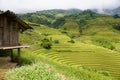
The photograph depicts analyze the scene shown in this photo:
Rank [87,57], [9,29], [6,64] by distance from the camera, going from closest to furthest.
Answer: [9,29], [6,64], [87,57]

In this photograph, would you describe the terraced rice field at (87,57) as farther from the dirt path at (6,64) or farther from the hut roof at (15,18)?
the hut roof at (15,18)

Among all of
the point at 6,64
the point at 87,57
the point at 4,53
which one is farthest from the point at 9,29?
the point at 87,57

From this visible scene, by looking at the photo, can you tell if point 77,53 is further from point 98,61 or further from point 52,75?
point 52,75

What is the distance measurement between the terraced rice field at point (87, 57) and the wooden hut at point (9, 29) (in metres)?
33.8

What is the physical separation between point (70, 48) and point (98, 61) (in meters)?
9.87

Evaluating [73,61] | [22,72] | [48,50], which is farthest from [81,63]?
[22,72]

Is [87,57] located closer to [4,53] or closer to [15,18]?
[4,53]

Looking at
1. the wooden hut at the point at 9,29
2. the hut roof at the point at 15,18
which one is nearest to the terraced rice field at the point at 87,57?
the hut roof at the point at 15,18

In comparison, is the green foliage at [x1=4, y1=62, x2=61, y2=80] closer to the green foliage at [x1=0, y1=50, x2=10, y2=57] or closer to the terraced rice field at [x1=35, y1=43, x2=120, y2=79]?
the green foliage at [x1=0, y1=50, x2=10, y2=57]

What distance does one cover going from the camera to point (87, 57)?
74.7 meters

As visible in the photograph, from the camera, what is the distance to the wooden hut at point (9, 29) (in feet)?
88.6

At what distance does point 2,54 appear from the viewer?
3328cm

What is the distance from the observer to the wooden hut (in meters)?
27.0

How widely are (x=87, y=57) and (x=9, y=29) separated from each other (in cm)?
4880
